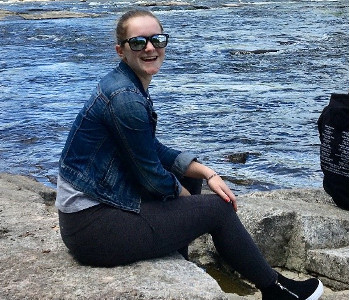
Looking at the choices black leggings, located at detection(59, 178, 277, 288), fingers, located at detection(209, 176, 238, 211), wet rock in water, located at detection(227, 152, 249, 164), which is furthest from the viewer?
wet rock in water, located at detection(227, 152, 249, 164)

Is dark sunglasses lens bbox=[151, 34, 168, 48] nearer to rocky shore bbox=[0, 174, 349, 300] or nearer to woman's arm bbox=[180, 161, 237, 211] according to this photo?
woman's arm bbox=[180, 161, 237, 211]

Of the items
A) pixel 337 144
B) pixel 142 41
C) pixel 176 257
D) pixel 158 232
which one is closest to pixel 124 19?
pixel 142 41

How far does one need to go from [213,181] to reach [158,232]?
16.8 inches

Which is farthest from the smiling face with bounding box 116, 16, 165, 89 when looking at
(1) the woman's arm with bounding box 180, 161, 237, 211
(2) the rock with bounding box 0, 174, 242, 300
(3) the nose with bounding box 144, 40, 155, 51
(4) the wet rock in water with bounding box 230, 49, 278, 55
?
(4) the wet rock in water with bounding box 230, 49, 278, 55

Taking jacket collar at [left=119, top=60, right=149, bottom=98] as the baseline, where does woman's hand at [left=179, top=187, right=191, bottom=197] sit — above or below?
below

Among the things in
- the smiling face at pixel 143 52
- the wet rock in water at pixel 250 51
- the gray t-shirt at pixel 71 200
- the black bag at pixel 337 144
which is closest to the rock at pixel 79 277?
the gray t-shirt at pixel 71 200

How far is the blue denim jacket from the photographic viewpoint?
3.66 metres

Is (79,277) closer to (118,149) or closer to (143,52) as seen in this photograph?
(118,149)

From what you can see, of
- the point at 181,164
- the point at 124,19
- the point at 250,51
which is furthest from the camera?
the point at 250,51

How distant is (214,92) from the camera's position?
15539 millimetres

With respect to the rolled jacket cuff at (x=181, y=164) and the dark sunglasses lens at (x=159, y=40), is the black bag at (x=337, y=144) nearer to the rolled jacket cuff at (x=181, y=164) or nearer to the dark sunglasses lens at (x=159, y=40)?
the rolled jacket cuff at (x=181, y=164)

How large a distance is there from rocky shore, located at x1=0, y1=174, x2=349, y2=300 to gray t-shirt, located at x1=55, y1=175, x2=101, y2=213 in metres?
0.36

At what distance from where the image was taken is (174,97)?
1508 cm

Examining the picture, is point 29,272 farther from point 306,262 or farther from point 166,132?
point 166,132
